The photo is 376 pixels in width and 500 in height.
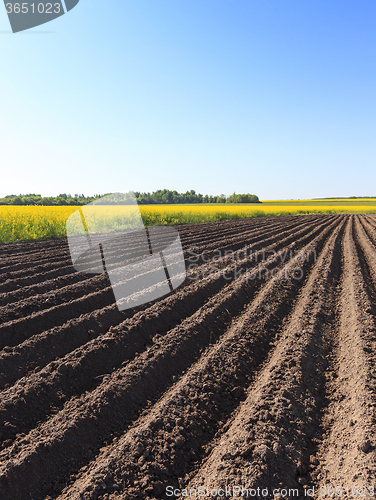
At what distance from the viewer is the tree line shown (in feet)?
123

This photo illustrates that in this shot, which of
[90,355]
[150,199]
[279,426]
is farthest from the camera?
[150,199]

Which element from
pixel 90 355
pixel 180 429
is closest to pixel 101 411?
pixel 180 429

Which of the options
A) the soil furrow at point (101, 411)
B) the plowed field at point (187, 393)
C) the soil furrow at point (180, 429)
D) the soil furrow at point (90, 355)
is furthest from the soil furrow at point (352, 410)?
the soil furrow at point (90, 355)

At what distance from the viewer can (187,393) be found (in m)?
3.06

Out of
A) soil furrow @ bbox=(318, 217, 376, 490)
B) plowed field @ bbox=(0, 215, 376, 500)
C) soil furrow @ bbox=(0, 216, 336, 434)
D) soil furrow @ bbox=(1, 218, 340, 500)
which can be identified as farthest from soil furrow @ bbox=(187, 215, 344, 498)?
soil furrow @ bbox=(0, 216, 336, 434)

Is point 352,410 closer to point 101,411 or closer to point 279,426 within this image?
point 279,426

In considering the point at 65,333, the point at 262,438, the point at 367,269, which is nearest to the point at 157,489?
the point at 262,438

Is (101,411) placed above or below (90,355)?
below

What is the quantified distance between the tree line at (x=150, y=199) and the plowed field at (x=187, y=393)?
5477 millimetres

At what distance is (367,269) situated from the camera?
8188mm

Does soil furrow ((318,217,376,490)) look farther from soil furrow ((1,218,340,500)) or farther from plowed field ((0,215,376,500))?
soil furrow ((1,218,340,500))

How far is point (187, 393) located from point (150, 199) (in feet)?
173

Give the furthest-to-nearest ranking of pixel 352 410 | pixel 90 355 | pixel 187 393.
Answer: pixel 90 355, pixel 187 393, pixel 352 410

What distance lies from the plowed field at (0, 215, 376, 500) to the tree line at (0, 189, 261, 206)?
5.48 m
